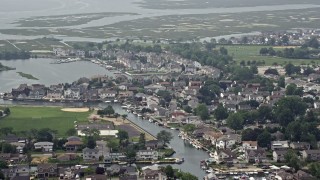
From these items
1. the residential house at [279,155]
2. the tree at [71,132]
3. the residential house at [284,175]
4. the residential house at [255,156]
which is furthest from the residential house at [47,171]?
the residential house at [279,155]

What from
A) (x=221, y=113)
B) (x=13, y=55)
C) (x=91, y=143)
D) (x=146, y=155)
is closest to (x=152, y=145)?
(x=146, y=155)

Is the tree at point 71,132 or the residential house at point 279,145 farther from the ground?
the tree at point 71,132

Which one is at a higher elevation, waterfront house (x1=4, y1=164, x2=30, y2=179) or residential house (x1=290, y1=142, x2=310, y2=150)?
waterfront house (x1=4, y1=164, x2=30, y2=179)

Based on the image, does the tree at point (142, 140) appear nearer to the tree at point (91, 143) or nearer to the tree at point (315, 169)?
the tree at point (91, 143)

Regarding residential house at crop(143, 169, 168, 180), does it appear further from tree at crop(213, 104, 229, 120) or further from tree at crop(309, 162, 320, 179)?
tree at crop(213, 104, 229, 120)

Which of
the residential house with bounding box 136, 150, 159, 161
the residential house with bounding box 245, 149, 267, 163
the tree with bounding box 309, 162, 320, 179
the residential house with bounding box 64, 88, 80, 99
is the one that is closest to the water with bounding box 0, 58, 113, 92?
the residential house with bounding box 64, 88, 80, 99

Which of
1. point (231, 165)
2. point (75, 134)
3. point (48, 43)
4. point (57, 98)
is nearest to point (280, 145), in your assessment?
point (231, 165)

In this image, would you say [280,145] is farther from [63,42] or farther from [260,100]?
[63,42]
